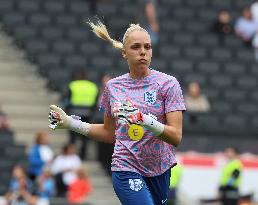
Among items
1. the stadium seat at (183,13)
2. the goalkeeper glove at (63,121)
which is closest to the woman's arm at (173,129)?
the goalkeeper glove at (63,121)

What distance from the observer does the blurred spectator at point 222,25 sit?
19.4 m

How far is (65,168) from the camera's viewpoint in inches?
587

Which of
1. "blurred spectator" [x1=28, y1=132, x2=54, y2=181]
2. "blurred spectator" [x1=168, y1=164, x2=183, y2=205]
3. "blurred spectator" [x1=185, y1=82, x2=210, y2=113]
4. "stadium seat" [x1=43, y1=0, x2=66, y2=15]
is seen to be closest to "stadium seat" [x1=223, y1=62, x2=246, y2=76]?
"blurred spectator" [x1=185, y1=82, x2=210, y2=113]

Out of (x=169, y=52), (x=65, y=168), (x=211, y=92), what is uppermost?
(x=169, y=52)

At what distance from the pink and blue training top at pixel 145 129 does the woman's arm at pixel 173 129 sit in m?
0.04

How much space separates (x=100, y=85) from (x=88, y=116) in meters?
1.55

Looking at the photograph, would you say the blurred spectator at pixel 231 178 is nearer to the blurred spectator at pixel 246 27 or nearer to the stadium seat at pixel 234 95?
the stadium seat at pixel 234 95

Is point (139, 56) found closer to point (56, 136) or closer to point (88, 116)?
A: point (88, 116)

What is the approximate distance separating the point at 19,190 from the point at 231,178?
10.6 ft

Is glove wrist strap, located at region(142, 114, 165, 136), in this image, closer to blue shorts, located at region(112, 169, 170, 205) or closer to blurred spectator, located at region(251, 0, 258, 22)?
blue shorts, located at region(112, 169, 170, 205)

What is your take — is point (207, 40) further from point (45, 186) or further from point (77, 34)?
point (45, 186)

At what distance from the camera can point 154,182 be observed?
6.32 m

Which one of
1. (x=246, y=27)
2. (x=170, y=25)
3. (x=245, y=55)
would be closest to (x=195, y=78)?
(x=245, y=55)

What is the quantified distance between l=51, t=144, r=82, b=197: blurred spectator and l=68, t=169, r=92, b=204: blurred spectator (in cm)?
22
